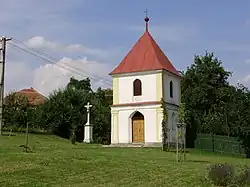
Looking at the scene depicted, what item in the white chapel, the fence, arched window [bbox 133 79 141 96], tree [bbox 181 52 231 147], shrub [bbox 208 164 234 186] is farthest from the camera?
tree [bbox 181 52 231 147]

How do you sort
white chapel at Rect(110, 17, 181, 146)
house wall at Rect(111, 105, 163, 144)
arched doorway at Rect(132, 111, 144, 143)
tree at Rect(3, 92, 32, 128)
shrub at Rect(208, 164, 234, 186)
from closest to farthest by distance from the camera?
shrub at Rect(208, 164, 234, 186), house wall at Rect(111, 105, 163, 144), white chapel at Rect(110, 17, 181, 146), arched doorway at Rect(132, 111, 144, 143), tree at Rect(3, 92, 32, 128)

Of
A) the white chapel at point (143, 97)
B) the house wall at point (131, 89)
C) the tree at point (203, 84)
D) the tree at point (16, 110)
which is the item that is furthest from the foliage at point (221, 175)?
the tree at point (203, 84)

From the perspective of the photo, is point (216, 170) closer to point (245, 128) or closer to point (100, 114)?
point (245, 128)

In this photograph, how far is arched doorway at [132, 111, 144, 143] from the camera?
41.2 metres

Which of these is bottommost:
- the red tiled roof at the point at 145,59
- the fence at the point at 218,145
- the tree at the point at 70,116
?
the fence at the point at 218,145

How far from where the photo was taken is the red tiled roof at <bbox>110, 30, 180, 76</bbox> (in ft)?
137

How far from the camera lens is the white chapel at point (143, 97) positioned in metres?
40.6

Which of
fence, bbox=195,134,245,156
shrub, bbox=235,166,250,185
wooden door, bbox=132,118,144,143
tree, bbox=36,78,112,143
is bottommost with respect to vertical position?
shrub, bbox=235,166,250,185

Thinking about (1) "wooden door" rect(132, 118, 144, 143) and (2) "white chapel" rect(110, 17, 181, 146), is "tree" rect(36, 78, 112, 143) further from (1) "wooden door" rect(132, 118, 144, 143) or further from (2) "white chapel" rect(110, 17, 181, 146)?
(1) "wooden door" rect(132, 118, 144, 143)

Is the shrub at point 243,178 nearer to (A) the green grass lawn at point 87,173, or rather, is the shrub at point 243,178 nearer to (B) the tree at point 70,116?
(A) the green grass lawn at point 87,173

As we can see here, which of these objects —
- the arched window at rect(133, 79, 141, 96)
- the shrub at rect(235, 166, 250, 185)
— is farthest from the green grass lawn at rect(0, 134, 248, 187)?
the arched window at rect(133, 79, 141, 96)

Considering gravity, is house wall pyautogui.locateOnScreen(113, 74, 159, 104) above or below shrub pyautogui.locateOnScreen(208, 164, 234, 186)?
above

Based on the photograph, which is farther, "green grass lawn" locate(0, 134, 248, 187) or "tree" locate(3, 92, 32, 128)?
"tree" locate(3, 92, 32, 128)

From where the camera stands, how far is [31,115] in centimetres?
5428
